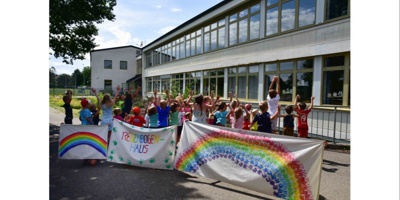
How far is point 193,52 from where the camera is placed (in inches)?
834

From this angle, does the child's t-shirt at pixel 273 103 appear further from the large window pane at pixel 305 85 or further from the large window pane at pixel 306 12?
the large window pane at pixel 306 12

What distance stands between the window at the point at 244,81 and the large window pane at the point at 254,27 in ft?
5.59

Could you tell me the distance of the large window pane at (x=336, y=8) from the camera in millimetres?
9195

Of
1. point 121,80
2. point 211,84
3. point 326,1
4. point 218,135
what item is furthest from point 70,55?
point 121,80

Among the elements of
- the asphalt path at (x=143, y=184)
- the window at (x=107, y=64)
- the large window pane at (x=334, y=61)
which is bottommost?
the asphalt path at (x=143, y=184)

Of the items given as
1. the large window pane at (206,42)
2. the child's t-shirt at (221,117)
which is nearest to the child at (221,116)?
the child's t-shirt at (221,117)

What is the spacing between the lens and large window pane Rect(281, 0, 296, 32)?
11.3 meters

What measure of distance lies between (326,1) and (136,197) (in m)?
10.0

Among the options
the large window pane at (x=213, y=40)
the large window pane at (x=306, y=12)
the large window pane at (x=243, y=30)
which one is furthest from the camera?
the large window pane at (x=213, y=40)

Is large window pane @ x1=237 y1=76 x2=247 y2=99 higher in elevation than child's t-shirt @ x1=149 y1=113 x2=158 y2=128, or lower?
higher

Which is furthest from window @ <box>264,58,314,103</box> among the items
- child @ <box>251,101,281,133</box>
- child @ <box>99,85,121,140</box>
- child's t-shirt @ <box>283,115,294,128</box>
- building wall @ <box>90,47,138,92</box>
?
building wall @ <box>90,47,138,92</box>

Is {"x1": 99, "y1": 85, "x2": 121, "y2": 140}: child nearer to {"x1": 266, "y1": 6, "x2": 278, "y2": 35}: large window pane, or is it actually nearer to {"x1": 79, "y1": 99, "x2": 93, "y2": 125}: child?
{"x1": 79, "y1": 99, "x2": 93, "y2": 125}: child

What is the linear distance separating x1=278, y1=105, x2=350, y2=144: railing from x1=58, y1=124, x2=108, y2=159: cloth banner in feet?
18.9

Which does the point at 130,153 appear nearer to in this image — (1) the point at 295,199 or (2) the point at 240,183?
(2) the point at 240,183
